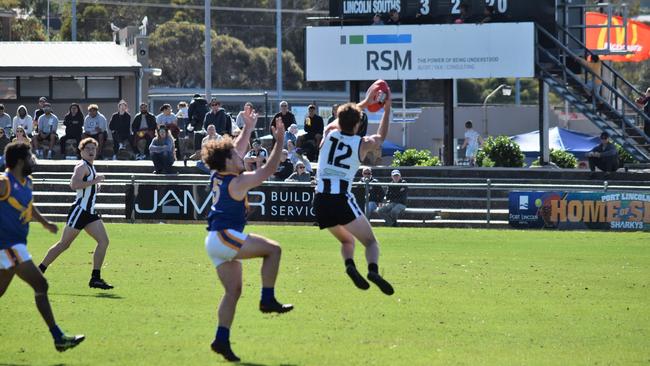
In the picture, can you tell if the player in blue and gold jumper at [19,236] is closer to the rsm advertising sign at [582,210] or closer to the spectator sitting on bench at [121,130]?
the rsm advertising sign at [582,210]

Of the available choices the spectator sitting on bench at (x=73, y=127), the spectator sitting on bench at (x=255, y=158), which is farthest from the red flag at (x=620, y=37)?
the spectator sitting on bench at (x=73, y=127)

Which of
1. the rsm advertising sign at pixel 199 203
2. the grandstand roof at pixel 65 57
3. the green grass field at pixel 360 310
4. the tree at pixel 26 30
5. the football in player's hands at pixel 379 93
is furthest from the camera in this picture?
the tree at pixel 26 30

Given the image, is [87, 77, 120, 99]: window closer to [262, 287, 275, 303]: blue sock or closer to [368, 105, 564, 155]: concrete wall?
[368, 105, 564, 155]: concrete wall

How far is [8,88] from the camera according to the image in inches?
1534

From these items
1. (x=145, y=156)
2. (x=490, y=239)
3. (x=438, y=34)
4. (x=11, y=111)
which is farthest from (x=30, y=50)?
(x=490, y=239)

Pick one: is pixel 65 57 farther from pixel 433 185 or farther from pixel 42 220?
pixel 42 220

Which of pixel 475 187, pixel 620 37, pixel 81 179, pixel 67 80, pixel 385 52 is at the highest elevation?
pixel 620 37

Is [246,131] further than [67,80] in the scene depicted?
No

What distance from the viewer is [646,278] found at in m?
17.8

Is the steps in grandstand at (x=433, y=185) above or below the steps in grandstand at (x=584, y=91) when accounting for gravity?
below

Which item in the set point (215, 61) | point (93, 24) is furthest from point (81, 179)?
point (93, 24)

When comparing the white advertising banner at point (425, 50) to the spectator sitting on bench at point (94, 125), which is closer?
the spectator sitting on bench at point (94, 125)

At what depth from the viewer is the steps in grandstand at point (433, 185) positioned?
2850cm

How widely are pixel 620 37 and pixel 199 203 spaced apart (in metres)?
20.3
